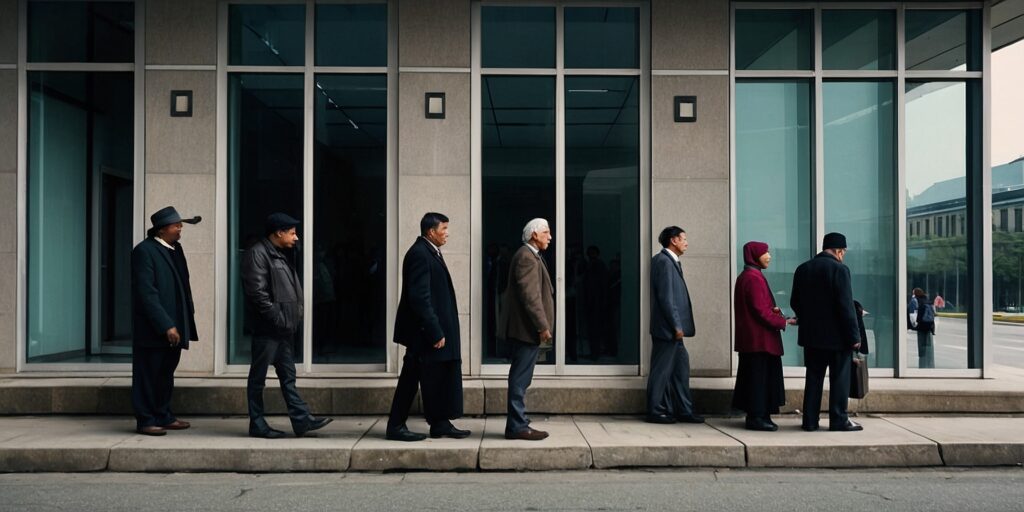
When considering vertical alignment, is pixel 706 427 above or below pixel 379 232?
below

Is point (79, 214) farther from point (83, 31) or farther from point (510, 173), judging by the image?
point (510, 173)

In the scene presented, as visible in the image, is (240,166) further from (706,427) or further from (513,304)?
(706,427)

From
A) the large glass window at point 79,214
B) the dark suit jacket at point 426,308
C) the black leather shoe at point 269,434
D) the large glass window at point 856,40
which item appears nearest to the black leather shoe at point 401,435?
the dark suit jacket at point 426,308

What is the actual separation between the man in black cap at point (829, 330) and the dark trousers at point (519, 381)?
8.88 feet

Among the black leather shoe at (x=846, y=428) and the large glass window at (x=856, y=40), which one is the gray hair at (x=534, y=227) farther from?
the large glass window at (x=856, y=40)

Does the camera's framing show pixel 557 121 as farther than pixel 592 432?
Yes

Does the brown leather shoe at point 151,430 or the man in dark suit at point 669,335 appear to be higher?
the man in dark suit at point 669,335

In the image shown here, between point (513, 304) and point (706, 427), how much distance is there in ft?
7.78

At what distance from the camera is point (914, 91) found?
9.83m

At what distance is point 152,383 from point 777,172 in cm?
723

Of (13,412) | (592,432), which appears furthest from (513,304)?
(13,412)

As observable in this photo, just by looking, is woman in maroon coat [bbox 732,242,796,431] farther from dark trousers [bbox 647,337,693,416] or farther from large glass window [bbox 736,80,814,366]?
large glass window [bbox 736,80,814,366]

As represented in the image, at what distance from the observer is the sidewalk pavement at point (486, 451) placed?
6.85 m

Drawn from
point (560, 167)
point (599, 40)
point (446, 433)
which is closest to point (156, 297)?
point (446, 433)
